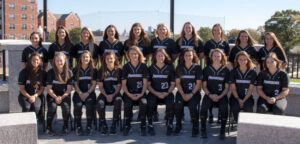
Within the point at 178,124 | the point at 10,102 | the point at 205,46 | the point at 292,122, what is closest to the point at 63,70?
the point at 10,102

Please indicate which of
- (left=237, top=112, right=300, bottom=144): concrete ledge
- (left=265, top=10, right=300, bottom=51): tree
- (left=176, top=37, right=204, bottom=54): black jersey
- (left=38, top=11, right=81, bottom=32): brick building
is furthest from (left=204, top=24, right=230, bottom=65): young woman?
(left=38, top=11, right=81, bottom=32): brick building

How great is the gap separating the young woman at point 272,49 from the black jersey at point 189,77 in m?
1.31

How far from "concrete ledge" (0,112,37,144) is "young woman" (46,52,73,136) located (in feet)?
3.14

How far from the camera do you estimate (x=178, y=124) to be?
197 inches

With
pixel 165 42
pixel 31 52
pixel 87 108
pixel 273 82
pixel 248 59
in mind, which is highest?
pixel 165 42

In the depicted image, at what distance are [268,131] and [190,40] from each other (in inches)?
102

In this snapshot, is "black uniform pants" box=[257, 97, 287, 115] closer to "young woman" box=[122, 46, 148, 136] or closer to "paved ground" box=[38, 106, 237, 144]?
"paved ground" box=[38, 106, 237, 144]

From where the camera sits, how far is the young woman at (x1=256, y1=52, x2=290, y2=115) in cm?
482

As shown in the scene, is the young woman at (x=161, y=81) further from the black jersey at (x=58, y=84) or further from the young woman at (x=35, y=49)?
the young woman at (x=35, y=49)

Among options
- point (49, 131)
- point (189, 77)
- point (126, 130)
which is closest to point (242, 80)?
point (189, 77)

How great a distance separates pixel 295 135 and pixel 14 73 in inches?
200

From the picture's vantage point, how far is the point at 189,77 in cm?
513

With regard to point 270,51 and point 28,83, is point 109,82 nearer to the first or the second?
point 28,83

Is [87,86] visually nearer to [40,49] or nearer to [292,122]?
[40,49]
